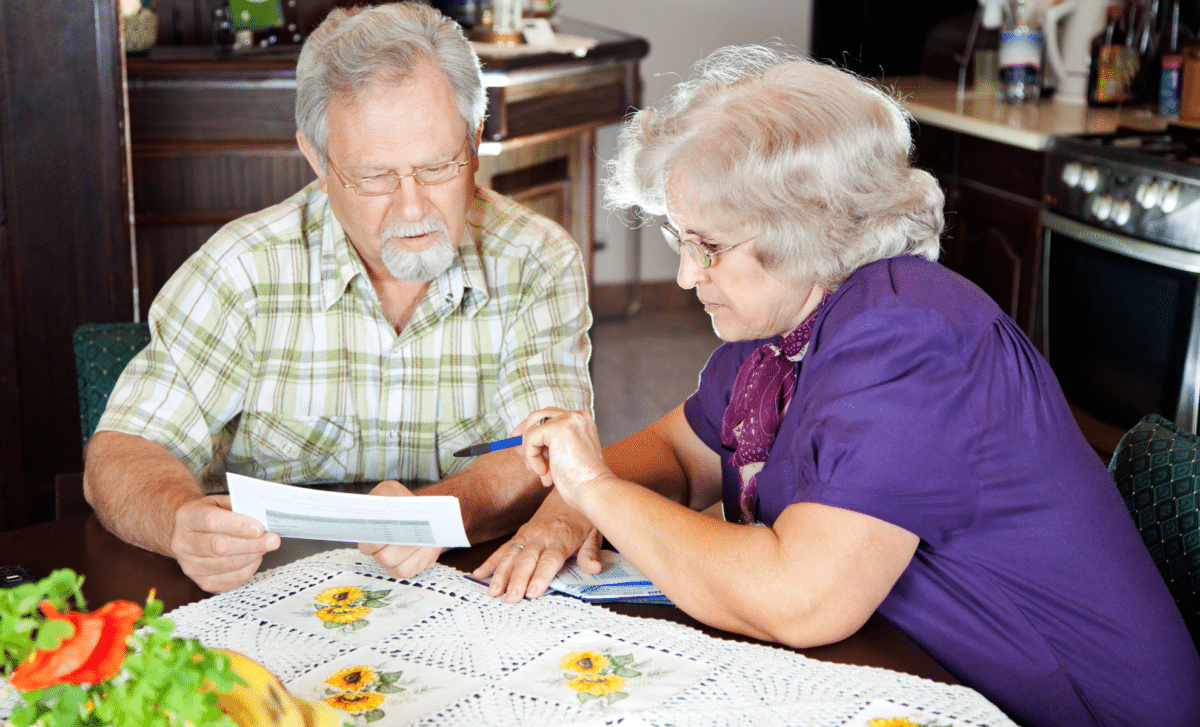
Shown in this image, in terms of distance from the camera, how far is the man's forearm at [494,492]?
4.49 feet

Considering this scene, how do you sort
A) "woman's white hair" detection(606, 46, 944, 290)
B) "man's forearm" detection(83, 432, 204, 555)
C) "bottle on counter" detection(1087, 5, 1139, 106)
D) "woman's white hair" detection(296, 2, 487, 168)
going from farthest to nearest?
"bottle on counter" detection(1087, 5, 1139, 106) < "woman's white hair" detection(296, 2, 487, 168) < "man's forearm" detection(83, 432, 204, 555) < "woman's white hair" detection(606, 46, 944, 290)

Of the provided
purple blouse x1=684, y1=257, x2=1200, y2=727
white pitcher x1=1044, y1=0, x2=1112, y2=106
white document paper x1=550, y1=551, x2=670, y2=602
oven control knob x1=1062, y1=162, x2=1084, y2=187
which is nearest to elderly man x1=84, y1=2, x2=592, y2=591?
white document paper x1=550, y1=551, x2=670, y2=602

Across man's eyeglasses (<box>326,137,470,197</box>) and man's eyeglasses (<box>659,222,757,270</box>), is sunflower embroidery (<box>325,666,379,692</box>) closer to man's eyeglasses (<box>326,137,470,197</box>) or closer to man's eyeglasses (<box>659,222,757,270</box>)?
man's eyeglasses (<box>659,222,757,270</box>)

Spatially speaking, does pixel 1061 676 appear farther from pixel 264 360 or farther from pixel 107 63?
pixel 107 63

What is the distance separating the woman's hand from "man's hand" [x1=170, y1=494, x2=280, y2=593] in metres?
0.28

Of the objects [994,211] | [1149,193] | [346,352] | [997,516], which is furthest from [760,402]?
[994,211]

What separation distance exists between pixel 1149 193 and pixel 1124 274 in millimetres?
224

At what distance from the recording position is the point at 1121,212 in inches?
112

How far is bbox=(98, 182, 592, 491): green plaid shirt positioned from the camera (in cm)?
163

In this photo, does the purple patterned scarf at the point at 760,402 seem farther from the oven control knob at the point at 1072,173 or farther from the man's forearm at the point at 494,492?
the oven control knob at the point at 1072,173

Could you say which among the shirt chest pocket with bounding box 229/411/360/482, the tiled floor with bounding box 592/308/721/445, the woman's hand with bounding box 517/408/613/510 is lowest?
the tiled floor with bounding box 592/308/721/445

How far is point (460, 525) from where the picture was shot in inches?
45.4

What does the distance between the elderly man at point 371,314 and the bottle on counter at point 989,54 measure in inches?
104

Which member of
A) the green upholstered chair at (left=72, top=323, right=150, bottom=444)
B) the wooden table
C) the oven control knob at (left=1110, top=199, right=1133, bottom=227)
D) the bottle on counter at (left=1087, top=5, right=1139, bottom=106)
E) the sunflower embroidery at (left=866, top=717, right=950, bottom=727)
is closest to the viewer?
the sunflower embroidery at (left=866, top=717, right=950, bottom=727)
